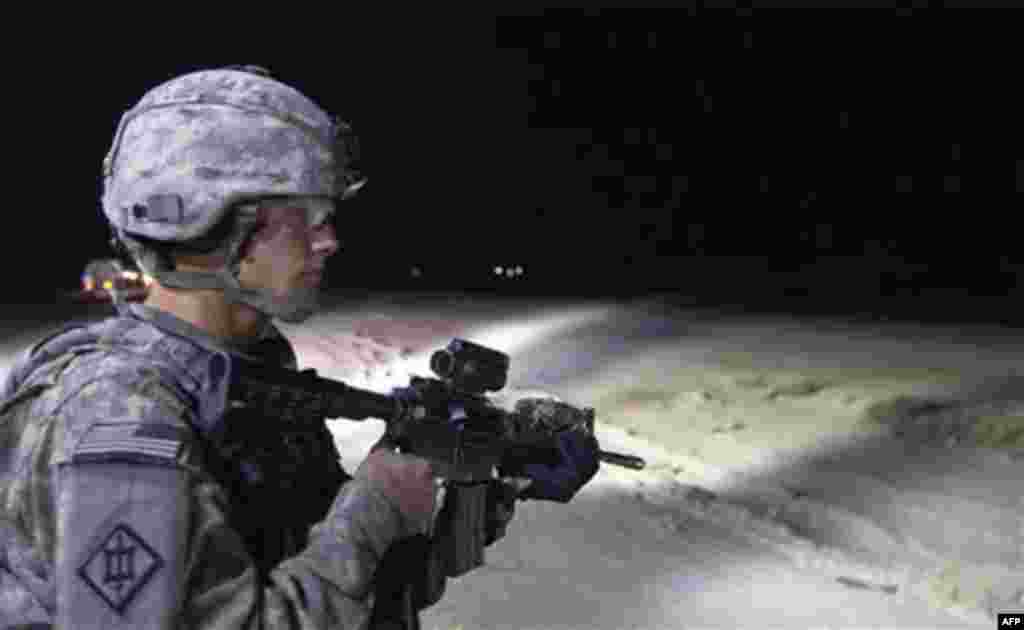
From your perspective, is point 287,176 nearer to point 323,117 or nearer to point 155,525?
point 323,117

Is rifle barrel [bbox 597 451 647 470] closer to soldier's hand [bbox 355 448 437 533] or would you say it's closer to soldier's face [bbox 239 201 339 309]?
soldier's hand [bbox 355 448 437 533]

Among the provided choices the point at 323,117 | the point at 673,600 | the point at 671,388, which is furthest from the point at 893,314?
the point at 323,117

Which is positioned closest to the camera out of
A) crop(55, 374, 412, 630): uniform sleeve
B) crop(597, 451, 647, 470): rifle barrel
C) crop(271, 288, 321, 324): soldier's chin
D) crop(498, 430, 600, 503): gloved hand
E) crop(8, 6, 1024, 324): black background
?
crop(55, 374, 412, 630): uniform sleeve

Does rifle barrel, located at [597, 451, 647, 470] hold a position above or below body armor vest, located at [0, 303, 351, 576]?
below

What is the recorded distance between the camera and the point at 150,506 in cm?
159

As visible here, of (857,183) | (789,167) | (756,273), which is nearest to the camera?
(756,273)

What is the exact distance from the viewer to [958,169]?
882 inches

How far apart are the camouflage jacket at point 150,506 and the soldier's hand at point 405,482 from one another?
3cm

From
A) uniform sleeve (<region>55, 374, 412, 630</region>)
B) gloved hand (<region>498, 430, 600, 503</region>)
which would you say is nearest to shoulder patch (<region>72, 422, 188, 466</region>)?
uniform sleeve (<region>55, 374, 412, 630</region>)

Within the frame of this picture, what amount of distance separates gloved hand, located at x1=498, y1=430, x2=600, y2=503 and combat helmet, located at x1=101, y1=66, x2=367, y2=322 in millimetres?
1023

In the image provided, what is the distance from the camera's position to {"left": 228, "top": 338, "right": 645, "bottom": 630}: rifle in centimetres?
206

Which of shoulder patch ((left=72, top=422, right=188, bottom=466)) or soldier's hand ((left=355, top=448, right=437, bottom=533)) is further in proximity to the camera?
soldier's hand ((left=355, top=448, right=437, bottom=533))

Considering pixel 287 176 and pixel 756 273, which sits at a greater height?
pixel 287 176

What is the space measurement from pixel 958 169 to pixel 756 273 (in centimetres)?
661
